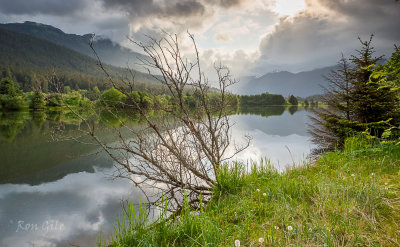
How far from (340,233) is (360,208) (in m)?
0.66

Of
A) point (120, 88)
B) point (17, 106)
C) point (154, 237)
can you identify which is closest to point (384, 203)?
point (154, 237)

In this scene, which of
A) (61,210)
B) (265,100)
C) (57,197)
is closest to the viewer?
(61,210)

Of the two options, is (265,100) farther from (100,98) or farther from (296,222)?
(296,222)

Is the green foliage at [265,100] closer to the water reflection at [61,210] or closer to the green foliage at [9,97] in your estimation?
the green foliage at [9,97]

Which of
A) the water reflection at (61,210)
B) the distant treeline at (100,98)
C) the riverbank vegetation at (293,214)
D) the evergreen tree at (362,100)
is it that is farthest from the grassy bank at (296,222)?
the evergreen tree at (362,100)

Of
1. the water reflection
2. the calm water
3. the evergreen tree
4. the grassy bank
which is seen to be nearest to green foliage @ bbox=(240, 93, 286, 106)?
the evergreen tree

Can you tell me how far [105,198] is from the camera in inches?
267

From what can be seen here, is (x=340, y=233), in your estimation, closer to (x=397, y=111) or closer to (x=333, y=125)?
(x=397, y=111)

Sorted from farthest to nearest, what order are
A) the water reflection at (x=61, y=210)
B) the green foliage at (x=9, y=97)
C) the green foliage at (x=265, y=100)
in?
1. the green foliage at (x=265, y=100)
2. the green foliage at (x=9, y=97)
3. the water reflection at (x=61, y=210)

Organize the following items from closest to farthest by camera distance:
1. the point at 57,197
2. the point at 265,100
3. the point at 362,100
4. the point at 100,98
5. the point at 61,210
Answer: the point at 100,98, the point at 61,210, the point at 57,197, the point at 362,100, the point at 265,100

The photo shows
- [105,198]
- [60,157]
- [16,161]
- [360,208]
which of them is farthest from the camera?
[60,157]

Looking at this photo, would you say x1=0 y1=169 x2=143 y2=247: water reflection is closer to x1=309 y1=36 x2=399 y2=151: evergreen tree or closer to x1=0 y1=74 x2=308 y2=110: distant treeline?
x1=0 y1=74 x2=308 y2=110: distant treeline

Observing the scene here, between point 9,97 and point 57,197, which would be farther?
point 9,97

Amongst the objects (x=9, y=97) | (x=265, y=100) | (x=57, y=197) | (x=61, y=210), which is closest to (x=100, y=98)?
(x=61, y=210)
